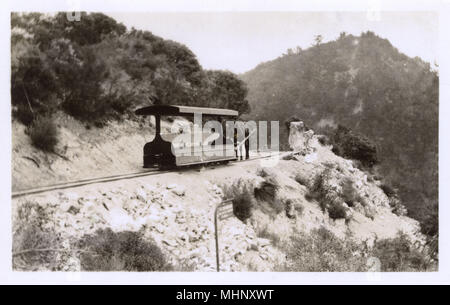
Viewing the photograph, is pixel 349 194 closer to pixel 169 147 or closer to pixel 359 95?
pixel 169 147

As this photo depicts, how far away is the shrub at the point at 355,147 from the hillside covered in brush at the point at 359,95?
1.39ft

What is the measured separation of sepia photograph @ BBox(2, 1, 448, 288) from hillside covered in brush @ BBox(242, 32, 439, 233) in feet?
0.96

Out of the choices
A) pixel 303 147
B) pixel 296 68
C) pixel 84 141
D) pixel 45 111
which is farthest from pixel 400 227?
pixel 296 68

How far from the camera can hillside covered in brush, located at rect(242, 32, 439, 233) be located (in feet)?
54.0

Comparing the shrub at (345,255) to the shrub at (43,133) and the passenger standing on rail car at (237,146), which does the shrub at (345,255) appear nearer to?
the passenger standing on rail car at (237,146)

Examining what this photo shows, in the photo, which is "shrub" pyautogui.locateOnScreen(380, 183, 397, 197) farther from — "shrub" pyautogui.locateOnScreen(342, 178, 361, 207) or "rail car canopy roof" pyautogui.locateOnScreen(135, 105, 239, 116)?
"rail car canopy roof" pyautogui.locateOnScreen(135, 105, 239, 116)

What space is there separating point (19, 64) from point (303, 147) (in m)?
12.7

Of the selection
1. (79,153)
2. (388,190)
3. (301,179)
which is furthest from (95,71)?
(388,190)

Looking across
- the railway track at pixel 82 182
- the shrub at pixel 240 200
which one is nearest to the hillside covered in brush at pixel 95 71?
the railway track at pixel 82 182

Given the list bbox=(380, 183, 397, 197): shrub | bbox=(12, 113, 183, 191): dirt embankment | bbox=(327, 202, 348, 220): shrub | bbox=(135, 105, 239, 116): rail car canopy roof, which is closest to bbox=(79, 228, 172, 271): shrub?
bbox=(12, 113, 183, 191): dirt embankment

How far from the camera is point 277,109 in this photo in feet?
94.3

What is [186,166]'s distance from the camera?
1263cm

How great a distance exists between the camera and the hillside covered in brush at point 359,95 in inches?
648

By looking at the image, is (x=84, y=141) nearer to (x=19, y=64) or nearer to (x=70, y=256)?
(x=19, y=64)
